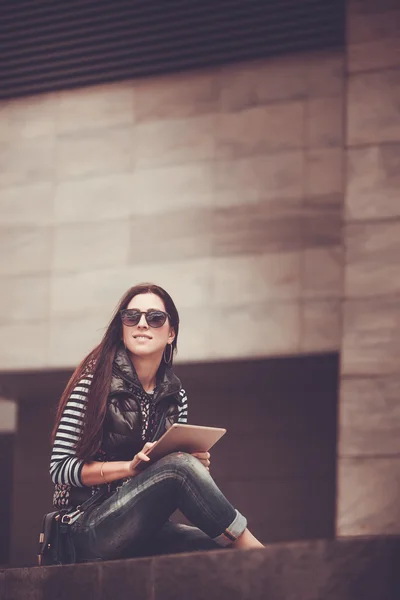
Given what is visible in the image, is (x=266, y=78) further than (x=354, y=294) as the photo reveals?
Yes

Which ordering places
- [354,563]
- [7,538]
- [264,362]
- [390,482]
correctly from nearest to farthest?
1. [354,563]
2. [390,482]
3. [264,362]
4. [7,538]

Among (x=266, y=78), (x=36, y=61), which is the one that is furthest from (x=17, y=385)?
(x=266, y=78)

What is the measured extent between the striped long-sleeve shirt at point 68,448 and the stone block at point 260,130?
21.6ft

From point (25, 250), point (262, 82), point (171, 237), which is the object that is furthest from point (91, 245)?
point (262, 82)

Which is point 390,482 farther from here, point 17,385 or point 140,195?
point 17,385

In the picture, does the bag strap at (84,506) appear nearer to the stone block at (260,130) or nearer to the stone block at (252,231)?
the stone block at (252,231)

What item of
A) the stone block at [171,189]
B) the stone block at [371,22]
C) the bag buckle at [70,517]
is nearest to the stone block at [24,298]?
the stone block at [171,189]

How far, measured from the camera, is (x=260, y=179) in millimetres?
10953

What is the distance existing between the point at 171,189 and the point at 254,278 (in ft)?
4.36

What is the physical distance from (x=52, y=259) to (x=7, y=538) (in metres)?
3.70

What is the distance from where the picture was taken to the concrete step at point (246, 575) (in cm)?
400

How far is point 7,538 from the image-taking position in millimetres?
13398

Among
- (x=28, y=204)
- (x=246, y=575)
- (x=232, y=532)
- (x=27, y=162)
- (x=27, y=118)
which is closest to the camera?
(x=246, y=575)

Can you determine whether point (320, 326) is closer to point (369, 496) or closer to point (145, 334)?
point (369, 496)
